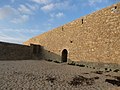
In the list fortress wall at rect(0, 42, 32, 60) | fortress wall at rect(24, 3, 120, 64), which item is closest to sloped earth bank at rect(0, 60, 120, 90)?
fortress wall at rect(24, 3, 120, 64)

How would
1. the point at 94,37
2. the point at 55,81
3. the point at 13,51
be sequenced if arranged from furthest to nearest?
1. the point at 13,51
2. the point at 94,37
3. the point at 55,81

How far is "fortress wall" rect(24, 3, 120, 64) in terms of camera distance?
891 cm

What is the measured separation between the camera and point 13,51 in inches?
682

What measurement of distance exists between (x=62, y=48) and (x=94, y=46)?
4751 millimetres

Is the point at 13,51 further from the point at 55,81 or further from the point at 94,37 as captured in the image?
the point at 55,81

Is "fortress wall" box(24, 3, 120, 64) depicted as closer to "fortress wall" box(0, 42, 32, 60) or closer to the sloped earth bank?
the sloped earth bank

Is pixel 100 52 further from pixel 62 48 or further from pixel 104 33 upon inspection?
pixel 62 48

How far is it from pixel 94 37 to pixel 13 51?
11.0 metres

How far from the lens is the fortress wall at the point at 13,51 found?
54.4 ft

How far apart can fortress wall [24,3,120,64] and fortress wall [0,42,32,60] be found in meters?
5.61

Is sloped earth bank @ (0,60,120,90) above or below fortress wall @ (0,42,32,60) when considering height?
below

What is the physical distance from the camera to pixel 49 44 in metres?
17.2

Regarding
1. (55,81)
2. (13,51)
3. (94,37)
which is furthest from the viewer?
(13,51)

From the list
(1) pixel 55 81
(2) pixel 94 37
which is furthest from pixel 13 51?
(1) pixel 55 81
